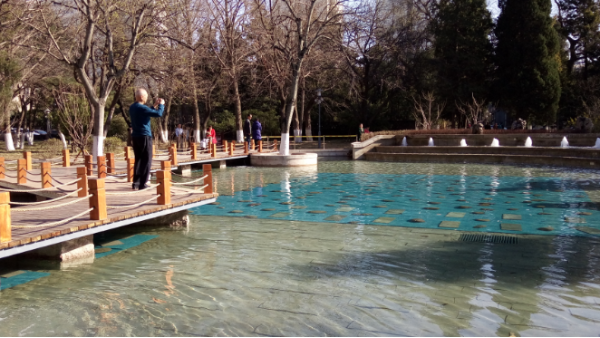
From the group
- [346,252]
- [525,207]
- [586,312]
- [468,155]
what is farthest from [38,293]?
[468,155]

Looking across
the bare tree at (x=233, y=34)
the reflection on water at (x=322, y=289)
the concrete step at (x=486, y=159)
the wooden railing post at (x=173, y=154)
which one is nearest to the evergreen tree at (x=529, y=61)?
the concrete step at (x=486, y=159)

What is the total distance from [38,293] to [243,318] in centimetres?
252

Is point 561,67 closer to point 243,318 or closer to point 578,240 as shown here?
point 578,240

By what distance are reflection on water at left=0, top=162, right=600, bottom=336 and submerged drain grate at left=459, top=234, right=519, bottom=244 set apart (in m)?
0.20

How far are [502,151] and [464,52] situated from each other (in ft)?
44.2

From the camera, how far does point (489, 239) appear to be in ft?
26.7

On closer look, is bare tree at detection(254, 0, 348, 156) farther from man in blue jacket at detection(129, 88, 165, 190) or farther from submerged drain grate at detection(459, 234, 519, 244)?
submerged drain grate at detection(459, 234, 519, 244)

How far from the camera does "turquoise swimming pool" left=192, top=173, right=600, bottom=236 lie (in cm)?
948

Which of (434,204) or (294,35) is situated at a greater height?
(294,35)

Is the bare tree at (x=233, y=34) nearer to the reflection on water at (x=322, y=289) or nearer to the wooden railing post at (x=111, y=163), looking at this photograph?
the wooden railing post at (x=111, y=163)

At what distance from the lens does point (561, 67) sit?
36.9 m

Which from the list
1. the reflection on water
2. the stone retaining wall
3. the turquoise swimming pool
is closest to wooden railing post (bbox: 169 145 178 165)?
the turquoise swimming pool

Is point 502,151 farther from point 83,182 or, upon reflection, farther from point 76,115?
point 83,182

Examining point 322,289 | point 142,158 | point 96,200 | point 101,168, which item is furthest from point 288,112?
point 322,289
